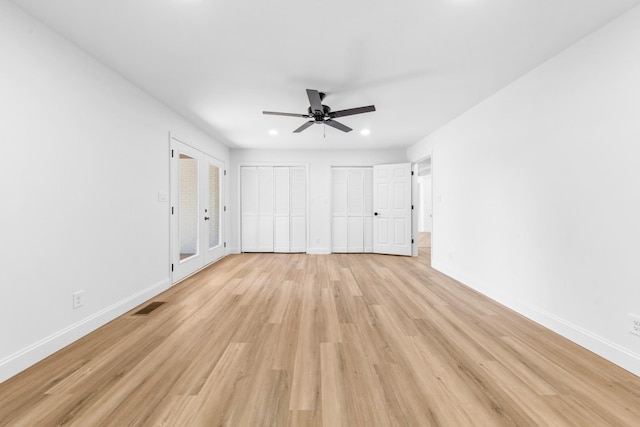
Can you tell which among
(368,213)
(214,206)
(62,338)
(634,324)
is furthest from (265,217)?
(634,324)

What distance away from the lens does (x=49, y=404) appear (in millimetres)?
1413

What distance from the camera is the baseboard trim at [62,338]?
1657 millimetres

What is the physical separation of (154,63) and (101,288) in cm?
215

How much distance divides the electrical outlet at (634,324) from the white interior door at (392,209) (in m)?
3.97

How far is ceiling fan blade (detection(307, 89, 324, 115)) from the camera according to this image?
2518mm

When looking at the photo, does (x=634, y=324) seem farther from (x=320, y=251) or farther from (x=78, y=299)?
(x=320, y=251)

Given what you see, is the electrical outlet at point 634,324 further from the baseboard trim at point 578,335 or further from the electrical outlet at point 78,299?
the electrical outlet at point 78,299

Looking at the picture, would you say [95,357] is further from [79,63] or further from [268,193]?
[268,193]

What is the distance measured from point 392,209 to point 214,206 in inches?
150

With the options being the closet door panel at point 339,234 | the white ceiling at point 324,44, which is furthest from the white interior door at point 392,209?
the white ceiling at point 324,44

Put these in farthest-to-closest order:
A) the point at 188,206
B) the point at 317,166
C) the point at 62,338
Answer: the point at 317,166 < the point at 188,206 < the point at 62,338

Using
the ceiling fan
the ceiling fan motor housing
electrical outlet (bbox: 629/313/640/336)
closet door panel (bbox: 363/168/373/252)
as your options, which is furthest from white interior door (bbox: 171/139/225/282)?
electrical outlet (bbox: 629/313/640/336)

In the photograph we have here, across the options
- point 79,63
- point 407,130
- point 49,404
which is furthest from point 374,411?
A: point 407,130

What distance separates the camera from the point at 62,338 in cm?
200
